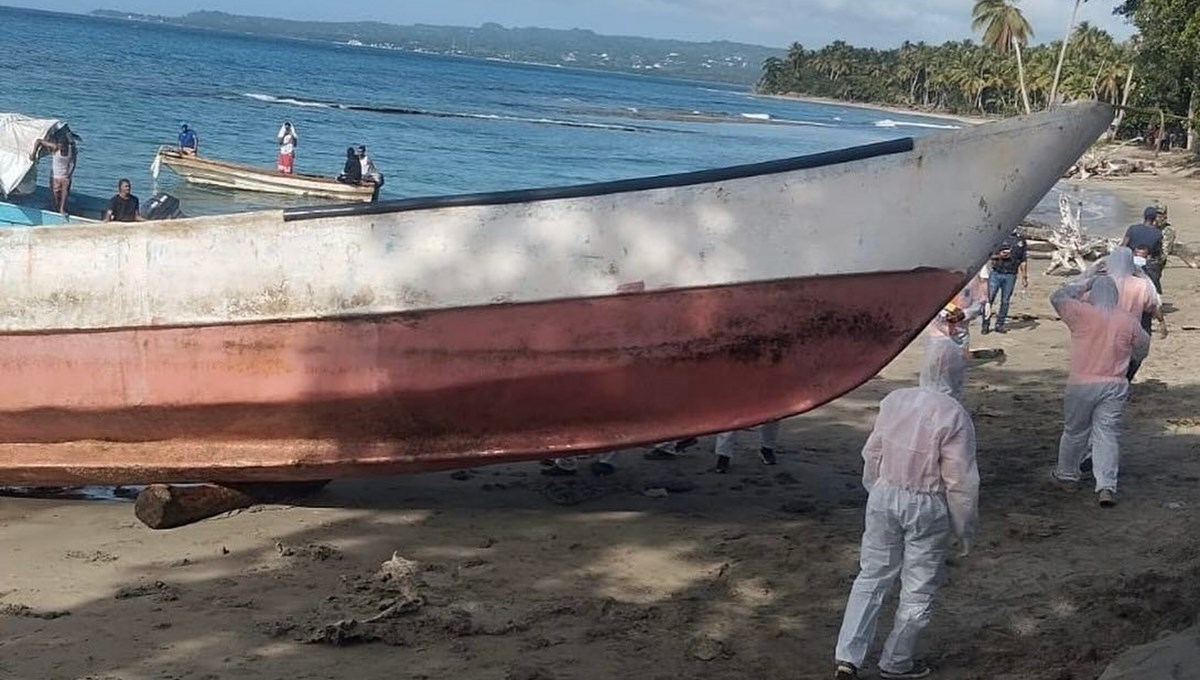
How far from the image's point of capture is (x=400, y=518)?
7.24 metres

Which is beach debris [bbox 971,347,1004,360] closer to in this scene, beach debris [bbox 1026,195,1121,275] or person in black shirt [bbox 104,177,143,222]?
beach debris [bbox 1026,195,1121,275]

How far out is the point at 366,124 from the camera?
1871 inches

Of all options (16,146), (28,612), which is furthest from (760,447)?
(16,146)

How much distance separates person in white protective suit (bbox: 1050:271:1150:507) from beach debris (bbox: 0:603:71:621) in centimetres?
530

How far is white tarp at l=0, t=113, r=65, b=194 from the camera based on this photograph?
1508 centimetres

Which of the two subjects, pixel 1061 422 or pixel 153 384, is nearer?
pixel 153 384

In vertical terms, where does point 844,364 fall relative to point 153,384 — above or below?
above

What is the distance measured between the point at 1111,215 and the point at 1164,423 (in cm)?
2097

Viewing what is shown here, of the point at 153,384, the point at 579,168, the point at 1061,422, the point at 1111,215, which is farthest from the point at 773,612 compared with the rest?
the point at 579,168

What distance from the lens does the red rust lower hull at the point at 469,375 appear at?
6844 mm

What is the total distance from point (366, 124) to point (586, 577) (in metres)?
43.2

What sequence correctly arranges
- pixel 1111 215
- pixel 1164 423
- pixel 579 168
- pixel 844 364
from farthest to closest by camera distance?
1. pixel 579 168
2. pixel 1111 215
3. pixel 1164 423
4. pixel 844 364

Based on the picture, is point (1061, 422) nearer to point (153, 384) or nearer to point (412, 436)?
point (412, 436)

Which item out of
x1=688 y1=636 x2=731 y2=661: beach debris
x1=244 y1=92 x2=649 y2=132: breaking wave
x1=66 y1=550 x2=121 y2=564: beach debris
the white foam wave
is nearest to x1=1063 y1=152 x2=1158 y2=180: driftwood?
x1=244 y1=92 x2=649 y2=132: breaking wave
